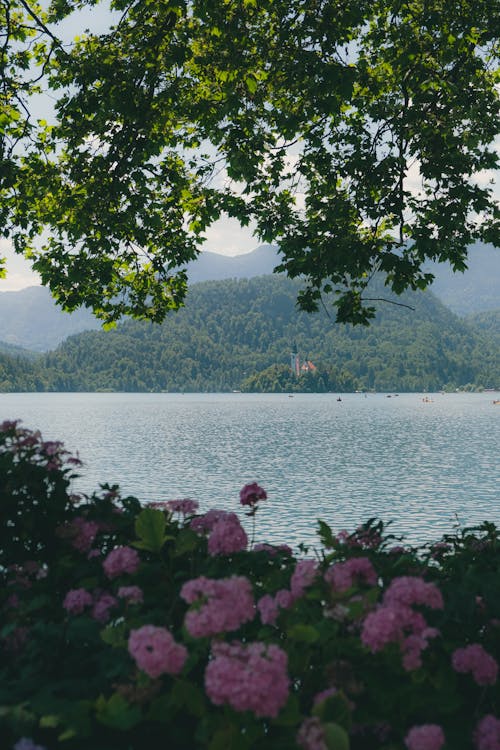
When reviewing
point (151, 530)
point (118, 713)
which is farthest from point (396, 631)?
point (151, 530)

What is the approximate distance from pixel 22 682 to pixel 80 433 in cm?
7756

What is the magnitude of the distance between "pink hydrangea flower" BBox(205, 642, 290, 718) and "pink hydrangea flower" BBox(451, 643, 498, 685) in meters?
1.03

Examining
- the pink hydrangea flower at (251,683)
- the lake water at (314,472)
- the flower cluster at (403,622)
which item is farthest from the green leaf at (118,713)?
the lake water at (314,472)

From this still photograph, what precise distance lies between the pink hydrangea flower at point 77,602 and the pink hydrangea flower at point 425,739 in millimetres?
1865

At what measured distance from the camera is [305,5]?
33.6 ft

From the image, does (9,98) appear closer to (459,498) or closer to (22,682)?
(22,682)

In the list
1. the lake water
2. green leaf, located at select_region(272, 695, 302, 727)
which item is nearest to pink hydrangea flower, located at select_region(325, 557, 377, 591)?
green leaf, located at select_region(272, 695, 302, 727)

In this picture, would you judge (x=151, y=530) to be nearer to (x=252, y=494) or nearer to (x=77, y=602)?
(x=77, y=602)

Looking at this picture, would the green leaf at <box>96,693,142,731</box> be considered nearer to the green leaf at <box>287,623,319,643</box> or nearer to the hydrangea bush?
the hydrangea bush

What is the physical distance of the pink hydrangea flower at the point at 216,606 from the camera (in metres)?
2.34

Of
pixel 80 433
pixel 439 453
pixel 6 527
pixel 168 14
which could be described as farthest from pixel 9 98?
pixel 80 433

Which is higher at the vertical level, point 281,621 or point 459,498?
point 281,621

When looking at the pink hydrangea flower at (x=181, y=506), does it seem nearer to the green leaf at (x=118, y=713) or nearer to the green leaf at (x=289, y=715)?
the green leaf at (x=118, y=713)

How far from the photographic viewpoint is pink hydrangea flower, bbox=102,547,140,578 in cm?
342
